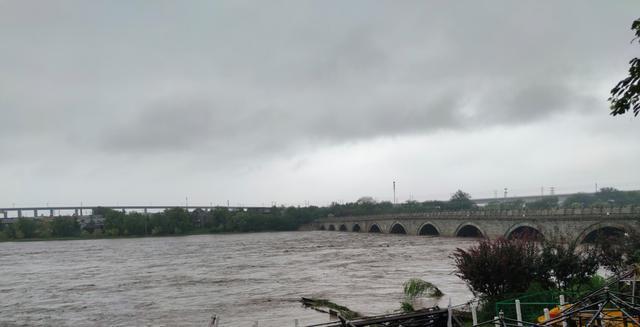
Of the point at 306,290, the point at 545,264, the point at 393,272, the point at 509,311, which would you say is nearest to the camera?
the point at 509,311

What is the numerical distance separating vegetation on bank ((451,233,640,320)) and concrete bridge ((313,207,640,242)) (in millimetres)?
3570

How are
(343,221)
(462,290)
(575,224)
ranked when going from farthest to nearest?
(343,221)
(575,224)
(462,290)

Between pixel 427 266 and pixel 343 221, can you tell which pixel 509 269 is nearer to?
pixel 427 266

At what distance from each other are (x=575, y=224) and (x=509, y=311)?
44.9 m

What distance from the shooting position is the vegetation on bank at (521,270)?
730 inches

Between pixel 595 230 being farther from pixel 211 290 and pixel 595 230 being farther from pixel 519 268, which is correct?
pixel 211 290

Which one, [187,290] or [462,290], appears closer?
[462,290]

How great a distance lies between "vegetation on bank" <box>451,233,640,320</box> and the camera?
1855 cm

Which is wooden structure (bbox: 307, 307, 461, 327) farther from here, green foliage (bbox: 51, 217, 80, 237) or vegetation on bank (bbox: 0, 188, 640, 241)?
green foliage (bbox: 51, 217, 80, 237)

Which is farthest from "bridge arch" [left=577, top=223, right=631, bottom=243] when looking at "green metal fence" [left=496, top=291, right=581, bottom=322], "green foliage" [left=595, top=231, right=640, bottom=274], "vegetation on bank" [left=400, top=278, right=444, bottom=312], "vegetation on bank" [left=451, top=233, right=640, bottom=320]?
"green metal fence" [left=496, top=291, right=581, bottom=322]

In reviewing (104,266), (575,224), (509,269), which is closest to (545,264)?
(509,269)

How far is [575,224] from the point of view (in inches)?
2215

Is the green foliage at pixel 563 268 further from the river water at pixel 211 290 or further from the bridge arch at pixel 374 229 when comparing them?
the bridge arch at pixel 374 229

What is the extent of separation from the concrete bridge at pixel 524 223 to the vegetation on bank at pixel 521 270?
3570 millimetres
